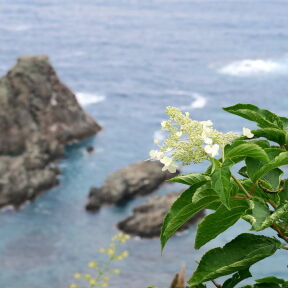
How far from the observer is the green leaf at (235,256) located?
12.5 ft

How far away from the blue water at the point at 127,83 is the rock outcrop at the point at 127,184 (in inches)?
25.5

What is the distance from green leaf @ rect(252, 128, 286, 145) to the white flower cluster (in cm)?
38

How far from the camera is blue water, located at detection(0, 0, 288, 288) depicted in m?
37.4

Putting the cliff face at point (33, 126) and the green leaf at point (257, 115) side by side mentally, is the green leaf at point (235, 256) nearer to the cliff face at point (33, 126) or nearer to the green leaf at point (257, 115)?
the green leaf at point (257, 115)

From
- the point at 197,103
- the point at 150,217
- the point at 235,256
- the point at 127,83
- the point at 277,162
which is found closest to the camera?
the point at 277,162

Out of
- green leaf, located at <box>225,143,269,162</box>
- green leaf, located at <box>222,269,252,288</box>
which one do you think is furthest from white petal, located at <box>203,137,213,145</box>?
green leaf, located at <box>222,269,252,288</box>

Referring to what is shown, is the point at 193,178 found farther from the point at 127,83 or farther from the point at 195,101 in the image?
the point at 127,83

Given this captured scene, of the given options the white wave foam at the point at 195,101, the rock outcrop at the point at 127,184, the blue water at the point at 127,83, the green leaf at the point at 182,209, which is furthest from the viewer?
the white wave foam at the point at 195,101

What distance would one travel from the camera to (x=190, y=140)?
3725mm

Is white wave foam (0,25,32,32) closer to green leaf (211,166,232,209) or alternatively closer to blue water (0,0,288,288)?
blue water (0,0,288,288)

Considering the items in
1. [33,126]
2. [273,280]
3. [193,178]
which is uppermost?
[193,178]

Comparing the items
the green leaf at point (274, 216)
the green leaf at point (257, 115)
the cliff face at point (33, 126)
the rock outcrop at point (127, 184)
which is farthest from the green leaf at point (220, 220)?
the cliff face at point (33, 126)

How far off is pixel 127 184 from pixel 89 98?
27104 mm

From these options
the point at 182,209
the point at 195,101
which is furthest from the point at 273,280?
the point at 195,101
